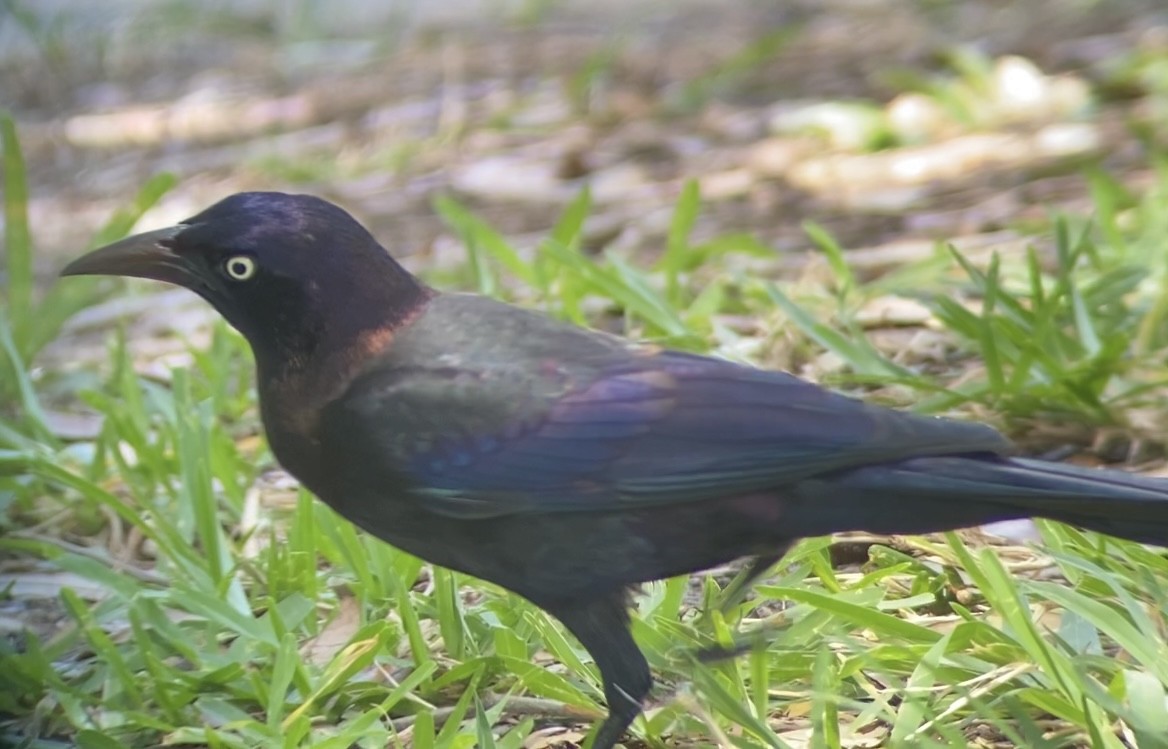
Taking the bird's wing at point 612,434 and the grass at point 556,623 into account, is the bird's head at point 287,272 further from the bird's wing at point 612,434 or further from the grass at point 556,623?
the grass at point 556,623

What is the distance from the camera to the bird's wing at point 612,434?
215 cm

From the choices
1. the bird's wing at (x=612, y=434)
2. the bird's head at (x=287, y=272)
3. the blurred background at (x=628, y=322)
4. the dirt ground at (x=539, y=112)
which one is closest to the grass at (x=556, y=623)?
the blurred background at (x=628, y=322)

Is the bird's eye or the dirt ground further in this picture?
the dirt ground

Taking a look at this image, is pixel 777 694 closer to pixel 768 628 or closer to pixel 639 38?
pixel 768 628

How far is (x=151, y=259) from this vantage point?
248 cm

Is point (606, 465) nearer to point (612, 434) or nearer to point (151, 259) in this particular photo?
point (612, 434)

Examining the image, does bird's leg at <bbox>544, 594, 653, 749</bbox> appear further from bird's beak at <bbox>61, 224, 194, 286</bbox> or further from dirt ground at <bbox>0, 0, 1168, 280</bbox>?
dirt ground at <bbox>0, 0, 1168, 280</bbox>

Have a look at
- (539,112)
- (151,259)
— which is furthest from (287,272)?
(539,112)

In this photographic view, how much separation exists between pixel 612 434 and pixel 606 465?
5 cm

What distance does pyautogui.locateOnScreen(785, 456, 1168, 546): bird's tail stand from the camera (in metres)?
2.09

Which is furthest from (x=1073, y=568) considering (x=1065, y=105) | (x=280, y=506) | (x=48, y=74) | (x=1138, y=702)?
(x=48, y=74)

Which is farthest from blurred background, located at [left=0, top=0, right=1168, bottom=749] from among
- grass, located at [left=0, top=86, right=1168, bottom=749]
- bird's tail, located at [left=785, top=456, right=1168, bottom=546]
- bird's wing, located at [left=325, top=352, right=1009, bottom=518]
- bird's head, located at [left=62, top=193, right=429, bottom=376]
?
bird's head, located at [left=62, top=193, right=429, bottom=376]

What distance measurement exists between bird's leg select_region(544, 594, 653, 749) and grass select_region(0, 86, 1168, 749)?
9 centimetres

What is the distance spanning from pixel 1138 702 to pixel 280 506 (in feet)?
6.01
